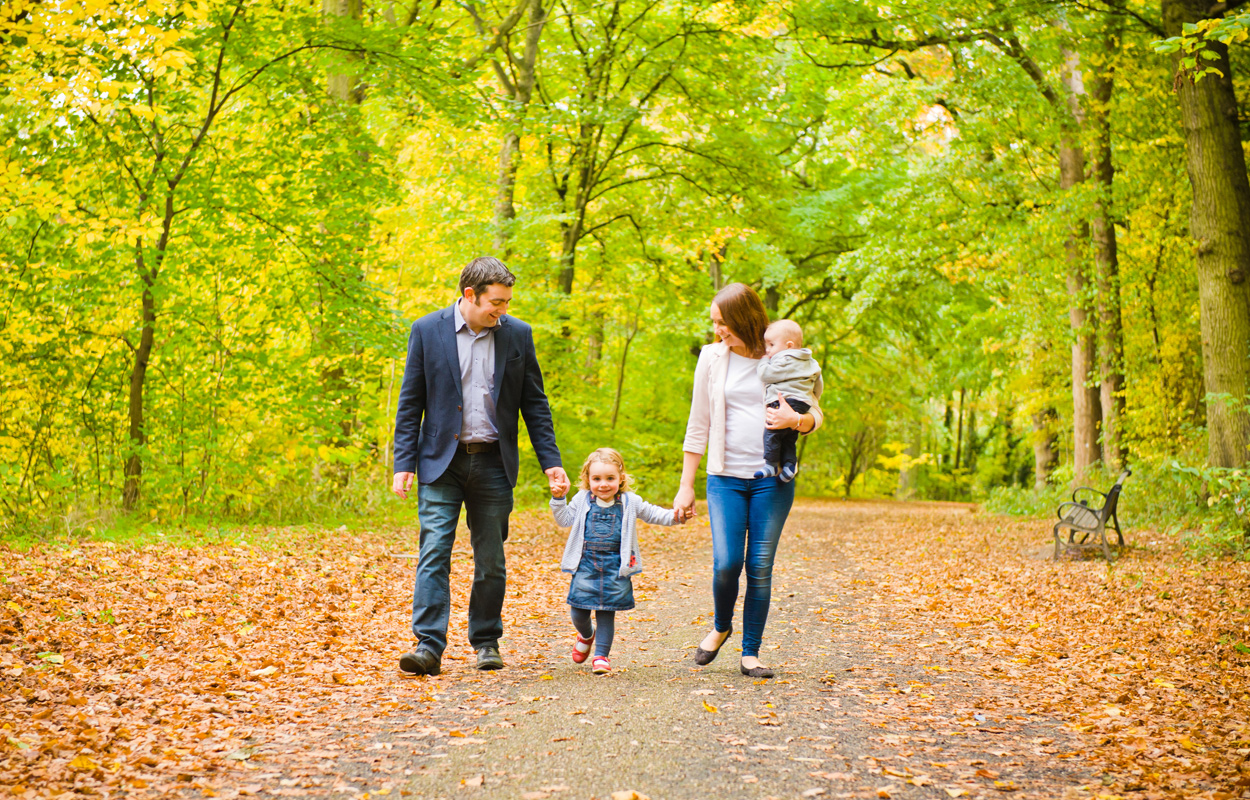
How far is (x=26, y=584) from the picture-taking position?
19.7 feet

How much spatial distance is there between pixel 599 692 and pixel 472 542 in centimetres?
101

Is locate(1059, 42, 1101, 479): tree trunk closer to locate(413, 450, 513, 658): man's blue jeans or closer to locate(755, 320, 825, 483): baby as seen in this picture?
A: locate(755, 320, 825, 483): baby

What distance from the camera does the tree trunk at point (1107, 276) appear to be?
15141 mm

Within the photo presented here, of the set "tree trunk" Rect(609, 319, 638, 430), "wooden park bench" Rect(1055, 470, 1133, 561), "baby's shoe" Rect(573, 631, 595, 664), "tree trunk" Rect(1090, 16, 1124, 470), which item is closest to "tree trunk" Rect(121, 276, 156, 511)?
"baby's shoe" Rect(573, 631, 595, 664)

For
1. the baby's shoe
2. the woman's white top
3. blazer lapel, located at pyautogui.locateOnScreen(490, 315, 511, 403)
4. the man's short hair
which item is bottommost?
the baby's shoe

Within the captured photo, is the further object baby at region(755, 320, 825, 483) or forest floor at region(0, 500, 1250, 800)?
baby at region(755, 320, 825, 483)

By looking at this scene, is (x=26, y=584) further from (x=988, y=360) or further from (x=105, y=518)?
(x=988, y=360)

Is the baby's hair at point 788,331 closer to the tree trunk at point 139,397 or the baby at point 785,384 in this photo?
the baby at point 785,384

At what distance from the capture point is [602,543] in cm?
490

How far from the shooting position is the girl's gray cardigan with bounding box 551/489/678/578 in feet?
16.0

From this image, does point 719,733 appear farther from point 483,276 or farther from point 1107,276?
point 1107,276

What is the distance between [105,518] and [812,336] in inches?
815

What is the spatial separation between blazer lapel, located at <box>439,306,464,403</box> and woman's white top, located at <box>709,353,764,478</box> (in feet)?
4.46

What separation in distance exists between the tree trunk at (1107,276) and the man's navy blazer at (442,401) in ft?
42.6
